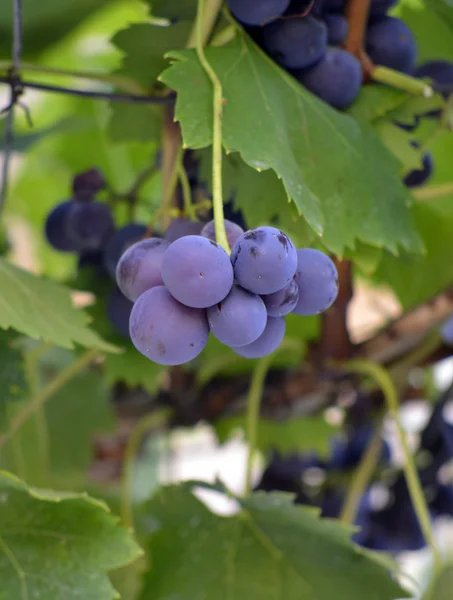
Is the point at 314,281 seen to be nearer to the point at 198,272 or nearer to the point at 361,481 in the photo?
the point at 198,272

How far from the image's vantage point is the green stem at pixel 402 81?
0.51 metres

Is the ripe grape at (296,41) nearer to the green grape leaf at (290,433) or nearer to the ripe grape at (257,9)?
the ripe grape at (257,9)

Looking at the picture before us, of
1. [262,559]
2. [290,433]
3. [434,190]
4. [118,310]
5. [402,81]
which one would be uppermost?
[402,81]

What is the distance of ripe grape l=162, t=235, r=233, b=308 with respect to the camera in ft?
1.04

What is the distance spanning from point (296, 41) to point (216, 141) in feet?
0.45

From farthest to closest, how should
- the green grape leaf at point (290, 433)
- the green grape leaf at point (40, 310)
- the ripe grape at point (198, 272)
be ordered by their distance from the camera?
1. the green grape leaf at point (290, 433)
2. the green grape leaf at point (40, 310)
3. the ripe grape at point (198, 272)

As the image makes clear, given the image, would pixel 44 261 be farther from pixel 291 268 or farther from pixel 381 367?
pixel 291 268

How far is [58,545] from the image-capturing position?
47 centimetres

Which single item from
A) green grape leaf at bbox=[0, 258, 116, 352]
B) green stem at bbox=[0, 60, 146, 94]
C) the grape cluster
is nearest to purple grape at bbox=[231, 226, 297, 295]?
the grape cluster

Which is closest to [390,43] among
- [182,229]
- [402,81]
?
[402,81]

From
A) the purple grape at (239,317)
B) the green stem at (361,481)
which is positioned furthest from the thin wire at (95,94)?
the green stem at (361,481)

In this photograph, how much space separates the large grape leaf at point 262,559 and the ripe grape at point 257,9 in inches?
14.3

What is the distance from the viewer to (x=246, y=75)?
0.45 m

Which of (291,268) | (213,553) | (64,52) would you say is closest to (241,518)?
(213,553)
